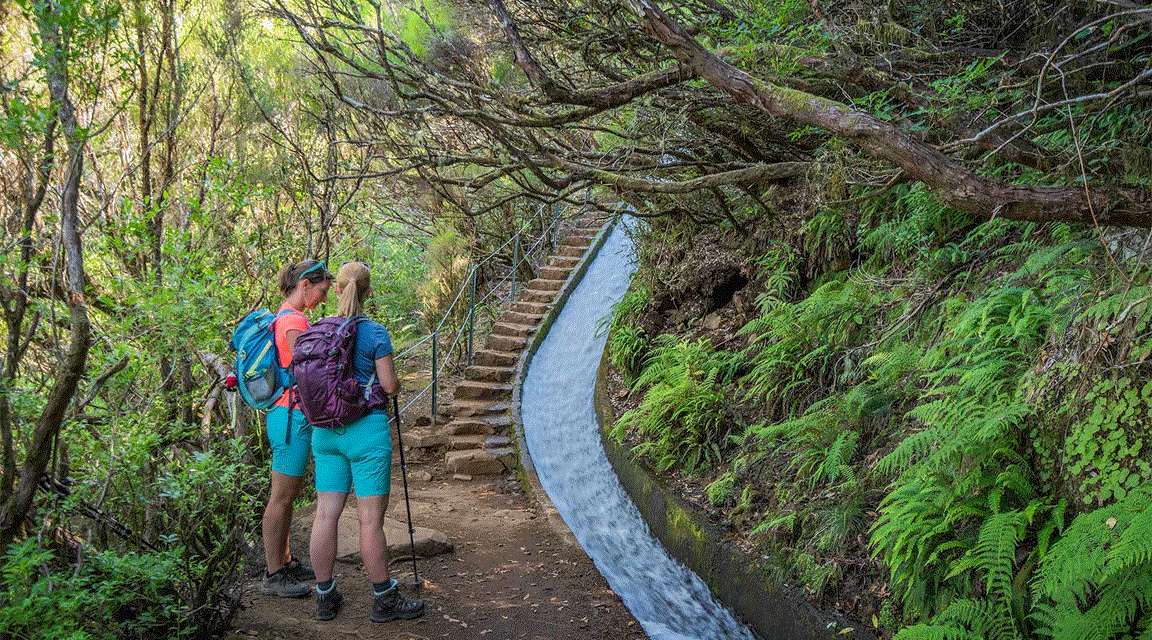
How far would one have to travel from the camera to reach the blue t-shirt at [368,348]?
4.56 m

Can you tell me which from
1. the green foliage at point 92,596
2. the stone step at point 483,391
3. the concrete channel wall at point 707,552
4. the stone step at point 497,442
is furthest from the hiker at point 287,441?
the stone step at point 483,391

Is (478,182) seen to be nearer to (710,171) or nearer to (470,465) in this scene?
(710,171)

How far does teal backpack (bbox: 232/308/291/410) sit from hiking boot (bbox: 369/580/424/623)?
51.2 inches

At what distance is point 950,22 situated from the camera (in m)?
6.36

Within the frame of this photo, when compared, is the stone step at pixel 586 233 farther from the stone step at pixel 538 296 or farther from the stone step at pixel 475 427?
the stone step at pixel 475 427

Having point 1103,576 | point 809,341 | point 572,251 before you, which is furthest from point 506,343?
point 1103,576

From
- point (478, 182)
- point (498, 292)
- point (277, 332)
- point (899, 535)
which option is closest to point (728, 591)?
point (899, 535)

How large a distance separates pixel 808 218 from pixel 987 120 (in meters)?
2.59

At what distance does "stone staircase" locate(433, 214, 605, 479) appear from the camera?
9.10 metres

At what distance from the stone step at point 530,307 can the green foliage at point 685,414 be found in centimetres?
376

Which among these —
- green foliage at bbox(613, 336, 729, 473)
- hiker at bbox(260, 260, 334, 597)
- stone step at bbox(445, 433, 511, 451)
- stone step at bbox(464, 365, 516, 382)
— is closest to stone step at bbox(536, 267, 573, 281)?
stone step at bbox(464, 365, 516, 382)

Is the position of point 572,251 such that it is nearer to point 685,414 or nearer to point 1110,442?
point 685,414

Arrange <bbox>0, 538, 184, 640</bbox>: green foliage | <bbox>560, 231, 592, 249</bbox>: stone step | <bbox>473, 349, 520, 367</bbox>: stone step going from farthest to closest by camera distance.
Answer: <bbox>560, 231, 592, 249</bbox>: stone step < <bbox>473, 349, 520, 367</bbox>: stone step < <bbox>0, 538, 184, 640</bbox>: green foliage

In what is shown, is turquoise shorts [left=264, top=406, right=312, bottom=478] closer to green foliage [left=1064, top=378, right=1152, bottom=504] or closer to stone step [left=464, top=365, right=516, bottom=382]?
green foliage [left=1064, top=378, right=1152, bottom=504]
